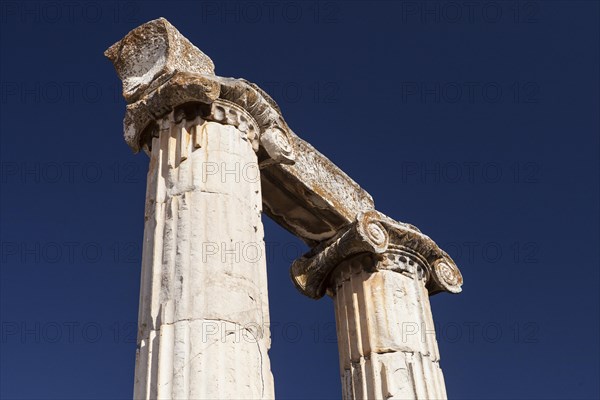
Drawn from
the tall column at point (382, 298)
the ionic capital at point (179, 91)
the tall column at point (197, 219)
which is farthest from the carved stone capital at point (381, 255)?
the tall column at point (197, 219)

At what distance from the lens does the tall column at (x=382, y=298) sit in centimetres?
1289

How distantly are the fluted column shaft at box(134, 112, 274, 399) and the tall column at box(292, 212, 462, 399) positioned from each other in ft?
13.5

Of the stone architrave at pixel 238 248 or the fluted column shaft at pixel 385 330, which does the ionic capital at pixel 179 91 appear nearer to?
the stone architrave at pixel 238 248

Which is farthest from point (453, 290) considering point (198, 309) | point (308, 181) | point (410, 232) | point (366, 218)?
point (198, 309)

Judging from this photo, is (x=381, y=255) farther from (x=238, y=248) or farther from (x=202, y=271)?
(x=202, y=271)

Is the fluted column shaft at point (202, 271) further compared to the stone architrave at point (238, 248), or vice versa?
the stone architrave at point (238, 248)

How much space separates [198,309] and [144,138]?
3.47 m

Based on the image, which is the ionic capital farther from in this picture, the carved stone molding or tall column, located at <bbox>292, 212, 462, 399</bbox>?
tall column, located at <bbox>292, 212, 462, 399</bbox>

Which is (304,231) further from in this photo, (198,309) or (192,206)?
(198,309)

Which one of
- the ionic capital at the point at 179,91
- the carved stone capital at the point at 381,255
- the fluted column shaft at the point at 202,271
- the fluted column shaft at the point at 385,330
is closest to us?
A: the fluted column shaft at the point at 202,271

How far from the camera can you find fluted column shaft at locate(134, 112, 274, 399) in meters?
7.86

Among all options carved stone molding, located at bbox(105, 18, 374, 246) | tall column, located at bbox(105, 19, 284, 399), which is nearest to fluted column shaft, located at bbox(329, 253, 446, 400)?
carved stone molding, located at bbox(105, 18, 374, 246)

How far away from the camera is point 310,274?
14625 mm

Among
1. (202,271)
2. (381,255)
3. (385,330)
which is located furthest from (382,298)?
(202,271)
